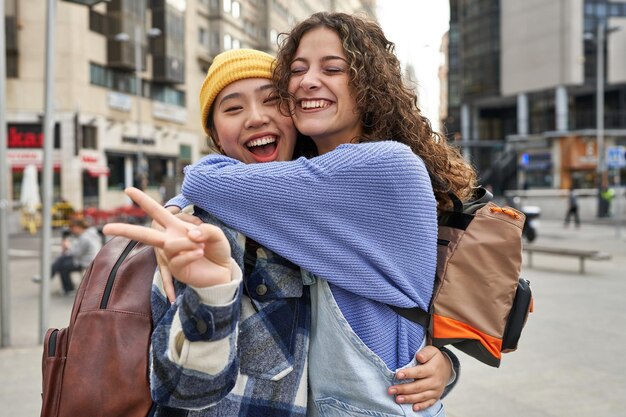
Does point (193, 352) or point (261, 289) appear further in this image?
point (261, 289)

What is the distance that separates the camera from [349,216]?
4.52ft

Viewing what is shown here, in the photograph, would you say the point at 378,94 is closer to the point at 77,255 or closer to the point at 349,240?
the point at 349,240

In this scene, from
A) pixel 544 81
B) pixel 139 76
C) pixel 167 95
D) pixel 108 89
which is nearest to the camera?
pixel 108 89

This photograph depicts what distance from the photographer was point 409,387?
55.2 inches

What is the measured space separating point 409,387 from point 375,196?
0.47 m

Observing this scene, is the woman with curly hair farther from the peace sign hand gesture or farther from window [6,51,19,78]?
window [6,51,19,78]

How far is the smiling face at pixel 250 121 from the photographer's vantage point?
1.67 metres

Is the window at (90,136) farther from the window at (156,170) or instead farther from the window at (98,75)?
the window at (156,170)

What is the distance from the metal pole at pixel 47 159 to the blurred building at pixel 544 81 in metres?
32.5

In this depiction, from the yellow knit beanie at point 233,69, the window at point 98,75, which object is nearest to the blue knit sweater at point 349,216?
the yellow knit beanie at point 233,69

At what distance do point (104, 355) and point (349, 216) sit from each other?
2.07ft

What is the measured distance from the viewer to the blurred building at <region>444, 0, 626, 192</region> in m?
37.9

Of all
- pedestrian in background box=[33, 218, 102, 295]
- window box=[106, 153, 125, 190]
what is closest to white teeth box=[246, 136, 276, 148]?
pedestrian in background box=[33, 218, 102, 295]

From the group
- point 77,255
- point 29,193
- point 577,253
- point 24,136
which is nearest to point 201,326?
point 77,255
